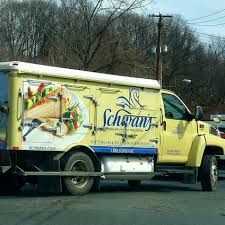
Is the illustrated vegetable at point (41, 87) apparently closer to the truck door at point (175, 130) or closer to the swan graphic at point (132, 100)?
the swan graphic at point (132, 100)

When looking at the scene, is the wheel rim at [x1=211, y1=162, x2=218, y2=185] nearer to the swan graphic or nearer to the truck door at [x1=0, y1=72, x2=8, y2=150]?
the swan graphic

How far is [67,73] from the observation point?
12625 mm

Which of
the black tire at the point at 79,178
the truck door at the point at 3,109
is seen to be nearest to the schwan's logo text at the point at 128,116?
the black tire at the point at 79,178

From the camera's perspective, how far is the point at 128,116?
45.2ft

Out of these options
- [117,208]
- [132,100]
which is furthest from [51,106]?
[117,208]

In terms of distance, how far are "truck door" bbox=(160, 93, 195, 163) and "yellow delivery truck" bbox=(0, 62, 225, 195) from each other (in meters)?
0.03

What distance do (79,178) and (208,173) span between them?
3.85 m

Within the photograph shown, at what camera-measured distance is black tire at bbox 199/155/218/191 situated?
1508 cm

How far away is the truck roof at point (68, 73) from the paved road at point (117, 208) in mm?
2645

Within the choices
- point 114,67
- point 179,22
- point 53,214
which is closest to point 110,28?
point 114,67

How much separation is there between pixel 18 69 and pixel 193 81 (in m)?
77.8

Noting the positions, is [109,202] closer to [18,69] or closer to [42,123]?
[42,123]

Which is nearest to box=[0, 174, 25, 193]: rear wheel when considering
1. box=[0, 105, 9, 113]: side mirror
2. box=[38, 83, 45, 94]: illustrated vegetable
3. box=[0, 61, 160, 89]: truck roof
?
box=[0, 105, 9, 113]: side mirror

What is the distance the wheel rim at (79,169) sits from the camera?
1284 centimetres
